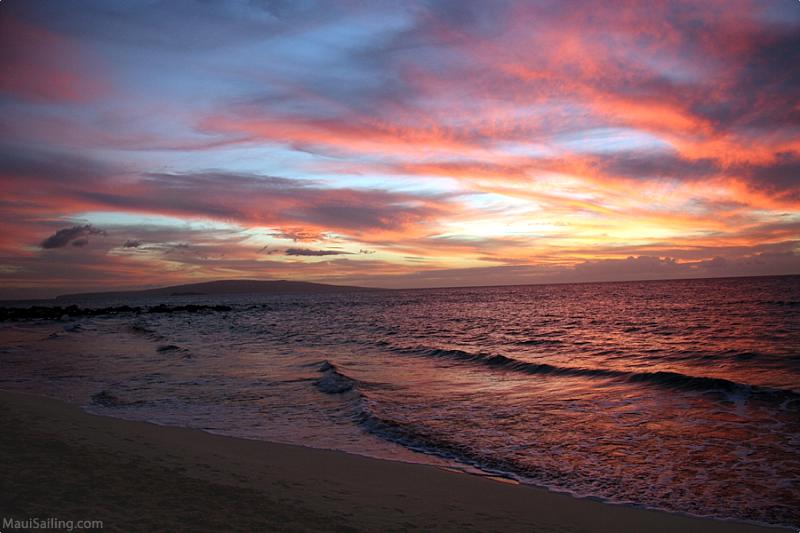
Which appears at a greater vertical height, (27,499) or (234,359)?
(27,499)

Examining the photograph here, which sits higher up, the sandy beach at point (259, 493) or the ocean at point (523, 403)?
the sandy beach at point (259, 493)

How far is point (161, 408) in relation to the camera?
13492mm

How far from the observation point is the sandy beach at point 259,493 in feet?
19.1

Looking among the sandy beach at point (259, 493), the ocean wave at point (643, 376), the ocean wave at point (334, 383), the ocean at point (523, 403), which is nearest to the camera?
the sandy beach at point (259, 493)

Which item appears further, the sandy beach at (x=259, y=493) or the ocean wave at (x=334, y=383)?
the ocean wave at (x=334, y=383)

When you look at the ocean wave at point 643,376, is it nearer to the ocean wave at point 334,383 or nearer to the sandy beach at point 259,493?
→ the ocean wave at point 334,383

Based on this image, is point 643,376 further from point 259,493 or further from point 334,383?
point 259,493

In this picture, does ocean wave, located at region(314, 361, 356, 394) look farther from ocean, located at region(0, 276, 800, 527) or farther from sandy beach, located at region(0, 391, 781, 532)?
sandy beach, located at region(0, 391, 781, 532)

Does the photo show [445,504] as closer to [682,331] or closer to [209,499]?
[209,499]

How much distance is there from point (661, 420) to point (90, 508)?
11.8 meters

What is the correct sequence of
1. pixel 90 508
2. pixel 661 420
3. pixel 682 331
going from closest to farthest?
pixel 90 508 < pixel 661 420 < pixel 682 331

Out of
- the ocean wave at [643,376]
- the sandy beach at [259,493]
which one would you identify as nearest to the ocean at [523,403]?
the ocean wave at [643,376]

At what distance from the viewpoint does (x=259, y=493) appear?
6.88 m

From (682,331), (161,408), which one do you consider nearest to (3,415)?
(161,408)
